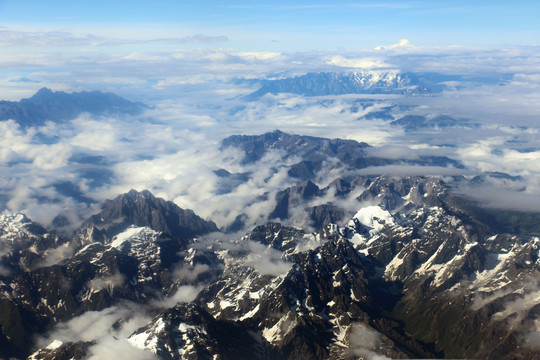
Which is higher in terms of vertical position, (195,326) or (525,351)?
(195,326)

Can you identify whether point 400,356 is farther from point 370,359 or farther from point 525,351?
point 525,351

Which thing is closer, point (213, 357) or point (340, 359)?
point (213, 357)

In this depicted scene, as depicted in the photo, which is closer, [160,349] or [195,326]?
[160,349]

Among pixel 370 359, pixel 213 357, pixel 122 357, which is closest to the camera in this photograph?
pixel 122 357

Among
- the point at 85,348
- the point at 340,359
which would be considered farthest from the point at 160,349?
the point at 340,359

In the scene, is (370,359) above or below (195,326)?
below

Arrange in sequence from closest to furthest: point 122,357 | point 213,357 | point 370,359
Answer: point 122,357 < point 213,357 < point 370,359

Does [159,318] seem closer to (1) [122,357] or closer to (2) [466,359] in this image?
(1) [122,357]

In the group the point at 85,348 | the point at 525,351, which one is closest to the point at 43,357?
the point at 85,348

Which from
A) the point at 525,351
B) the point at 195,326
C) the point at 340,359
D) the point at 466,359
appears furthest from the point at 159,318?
the point at 525,351
